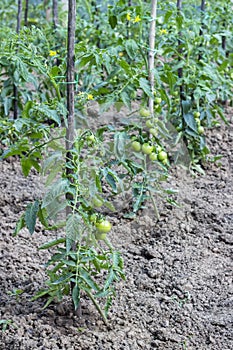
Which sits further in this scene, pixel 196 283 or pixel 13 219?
pixel 13 219

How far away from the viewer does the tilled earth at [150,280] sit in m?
2.41

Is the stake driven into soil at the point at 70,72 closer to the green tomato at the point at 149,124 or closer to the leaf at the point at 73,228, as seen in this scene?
the leaf at the point at 73,228

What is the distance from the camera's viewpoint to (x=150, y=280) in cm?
284

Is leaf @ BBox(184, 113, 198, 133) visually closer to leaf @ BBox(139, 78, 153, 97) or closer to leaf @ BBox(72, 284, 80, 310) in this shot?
leaf @ BBox(139, 78, 153, 97)

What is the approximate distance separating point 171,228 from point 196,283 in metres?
0.48

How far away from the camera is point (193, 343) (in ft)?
8.09

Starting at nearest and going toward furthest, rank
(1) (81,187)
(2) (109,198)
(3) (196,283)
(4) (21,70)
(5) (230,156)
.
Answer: (1) (81,187) < (4) (21,70) < (3) (196,283) < (2) (109,198) < (5) (230,156)

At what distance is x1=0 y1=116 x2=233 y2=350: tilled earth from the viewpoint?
7.90 ft

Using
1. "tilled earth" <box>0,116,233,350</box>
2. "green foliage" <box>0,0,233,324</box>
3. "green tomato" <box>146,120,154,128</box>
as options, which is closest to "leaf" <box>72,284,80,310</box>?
"green foliage" <box>0,0,233,324</box>

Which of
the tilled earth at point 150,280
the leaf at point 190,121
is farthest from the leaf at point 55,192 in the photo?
the leaf at point 190,121

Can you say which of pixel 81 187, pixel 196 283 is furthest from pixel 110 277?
pixel 196 283

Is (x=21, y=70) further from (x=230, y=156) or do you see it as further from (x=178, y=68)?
(x=230, y=156)

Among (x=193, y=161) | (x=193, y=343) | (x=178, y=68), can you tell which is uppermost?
(x=178, y=68)

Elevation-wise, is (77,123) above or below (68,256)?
above
